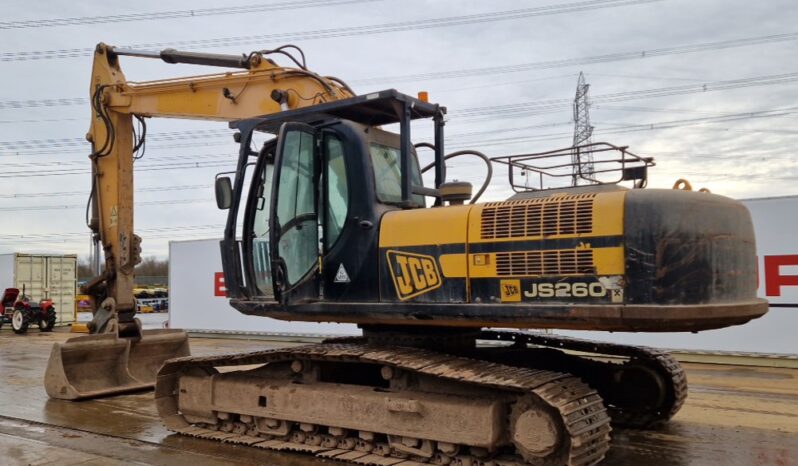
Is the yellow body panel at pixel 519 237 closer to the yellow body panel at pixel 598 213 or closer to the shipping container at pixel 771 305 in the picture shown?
the yellow body panel at pixel 598 213

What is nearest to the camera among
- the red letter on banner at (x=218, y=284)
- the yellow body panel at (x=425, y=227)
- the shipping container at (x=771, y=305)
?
the yellow body panel at (x=425, y=227)

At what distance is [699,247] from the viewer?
4855mm

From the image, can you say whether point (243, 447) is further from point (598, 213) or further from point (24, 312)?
point (24, 312)

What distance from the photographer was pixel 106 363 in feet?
31.8

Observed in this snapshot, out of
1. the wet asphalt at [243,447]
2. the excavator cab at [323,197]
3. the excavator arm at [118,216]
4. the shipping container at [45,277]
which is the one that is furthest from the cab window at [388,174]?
the shipping container at [45,277]

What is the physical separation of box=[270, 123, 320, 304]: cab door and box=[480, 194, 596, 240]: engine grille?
1676 mm

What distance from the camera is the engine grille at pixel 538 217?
5.09m

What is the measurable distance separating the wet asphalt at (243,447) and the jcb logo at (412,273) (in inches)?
66.6

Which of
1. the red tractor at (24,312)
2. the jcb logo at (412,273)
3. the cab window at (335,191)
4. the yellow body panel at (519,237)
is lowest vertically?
the red tractor at (24,312)

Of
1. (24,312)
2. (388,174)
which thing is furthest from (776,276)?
(24,312)

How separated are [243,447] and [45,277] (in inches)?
880

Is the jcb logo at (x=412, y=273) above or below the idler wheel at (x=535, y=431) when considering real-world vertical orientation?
above

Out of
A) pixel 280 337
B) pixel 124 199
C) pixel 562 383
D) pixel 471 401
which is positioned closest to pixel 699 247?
pixel 562 383

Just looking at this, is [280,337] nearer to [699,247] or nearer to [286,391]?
[286,391]
